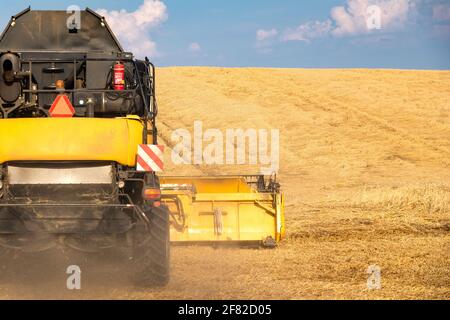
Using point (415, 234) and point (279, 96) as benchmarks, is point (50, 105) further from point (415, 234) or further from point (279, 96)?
point (279, 96)

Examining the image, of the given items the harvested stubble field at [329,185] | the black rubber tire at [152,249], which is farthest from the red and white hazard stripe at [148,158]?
the harvested stubble field at [329,185]

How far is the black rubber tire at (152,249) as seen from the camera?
23.1 ft

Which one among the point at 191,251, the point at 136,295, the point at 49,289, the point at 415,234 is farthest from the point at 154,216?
the point at 415,234

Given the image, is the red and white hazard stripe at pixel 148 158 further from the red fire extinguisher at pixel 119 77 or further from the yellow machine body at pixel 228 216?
the yellow machine body at pixel 228 216

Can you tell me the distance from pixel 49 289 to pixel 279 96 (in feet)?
89.5

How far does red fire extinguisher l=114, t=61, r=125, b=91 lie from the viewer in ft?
24.6

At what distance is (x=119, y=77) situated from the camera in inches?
297

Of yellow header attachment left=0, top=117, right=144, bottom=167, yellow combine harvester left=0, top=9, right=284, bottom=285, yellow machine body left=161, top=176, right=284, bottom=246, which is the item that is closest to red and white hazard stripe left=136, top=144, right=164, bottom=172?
yellow combine harvester left=0, top=9, right=284, bottom=285

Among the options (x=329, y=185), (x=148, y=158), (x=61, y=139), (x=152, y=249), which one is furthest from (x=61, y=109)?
→ (x=329, y=185)

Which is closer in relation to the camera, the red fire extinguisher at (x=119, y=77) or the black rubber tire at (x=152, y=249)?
the black rubber tire at (x=152, y=249)

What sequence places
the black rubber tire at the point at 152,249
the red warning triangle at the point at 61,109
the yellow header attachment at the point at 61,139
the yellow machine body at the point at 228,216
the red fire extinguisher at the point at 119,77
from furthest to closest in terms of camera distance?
the yellow machine body at the point at 228,216 → the red fire extinguisher at the point at 119,77 → the red warning triangle at the point at 61,109 → the black rubber tire at the point at 152,249 → the yellow header attachment at the point at 61,139

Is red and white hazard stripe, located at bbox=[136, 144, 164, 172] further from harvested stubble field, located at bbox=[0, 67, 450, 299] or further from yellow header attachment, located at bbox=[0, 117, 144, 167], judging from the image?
harvested stubble field, located at bbox=[0, 67, 450, 299]

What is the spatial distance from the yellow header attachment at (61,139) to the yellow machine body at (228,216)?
10.0 ft

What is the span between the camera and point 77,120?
6879 millimetres
